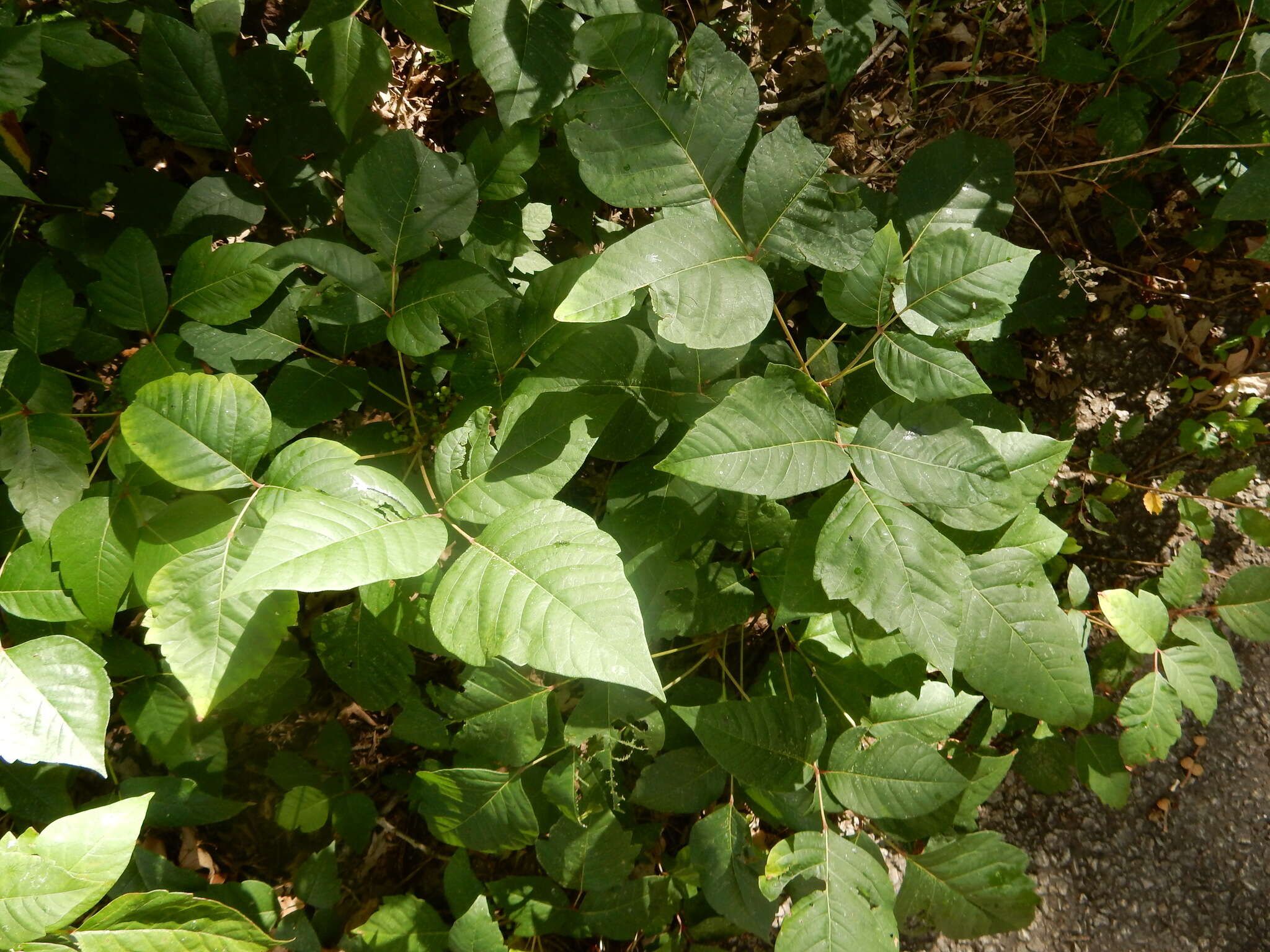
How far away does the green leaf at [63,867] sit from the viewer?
123 cm

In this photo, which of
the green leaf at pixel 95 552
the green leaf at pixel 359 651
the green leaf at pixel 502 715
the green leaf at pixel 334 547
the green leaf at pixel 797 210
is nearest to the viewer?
the green leaf at pixel 334 547

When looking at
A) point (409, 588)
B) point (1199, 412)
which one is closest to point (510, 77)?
point (409, 588)

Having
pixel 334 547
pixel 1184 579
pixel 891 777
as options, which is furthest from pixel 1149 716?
pixel 334 547

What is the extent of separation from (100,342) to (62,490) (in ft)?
Answer: 1.19

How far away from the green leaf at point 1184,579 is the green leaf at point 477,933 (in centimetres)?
198

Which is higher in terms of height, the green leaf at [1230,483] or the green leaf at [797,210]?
the green leaf at [797,210]

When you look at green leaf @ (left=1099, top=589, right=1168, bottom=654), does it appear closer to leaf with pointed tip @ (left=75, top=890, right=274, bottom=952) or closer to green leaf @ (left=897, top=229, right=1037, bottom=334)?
green leaf @ (left=897, top=229, right=1037, bottom=334)

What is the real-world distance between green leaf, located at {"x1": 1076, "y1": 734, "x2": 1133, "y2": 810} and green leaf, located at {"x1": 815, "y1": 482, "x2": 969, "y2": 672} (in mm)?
1201

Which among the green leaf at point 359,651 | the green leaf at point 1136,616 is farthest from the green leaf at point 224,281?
the green leaf at point 1136,616

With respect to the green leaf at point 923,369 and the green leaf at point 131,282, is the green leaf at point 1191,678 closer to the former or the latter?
the green leaf at point 923,369

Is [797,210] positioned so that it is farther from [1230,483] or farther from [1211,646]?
[1230,483]

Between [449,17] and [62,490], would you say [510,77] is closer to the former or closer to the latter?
[449,17]

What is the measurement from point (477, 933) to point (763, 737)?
31.6 inches

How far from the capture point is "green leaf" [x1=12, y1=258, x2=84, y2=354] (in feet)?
5.09
